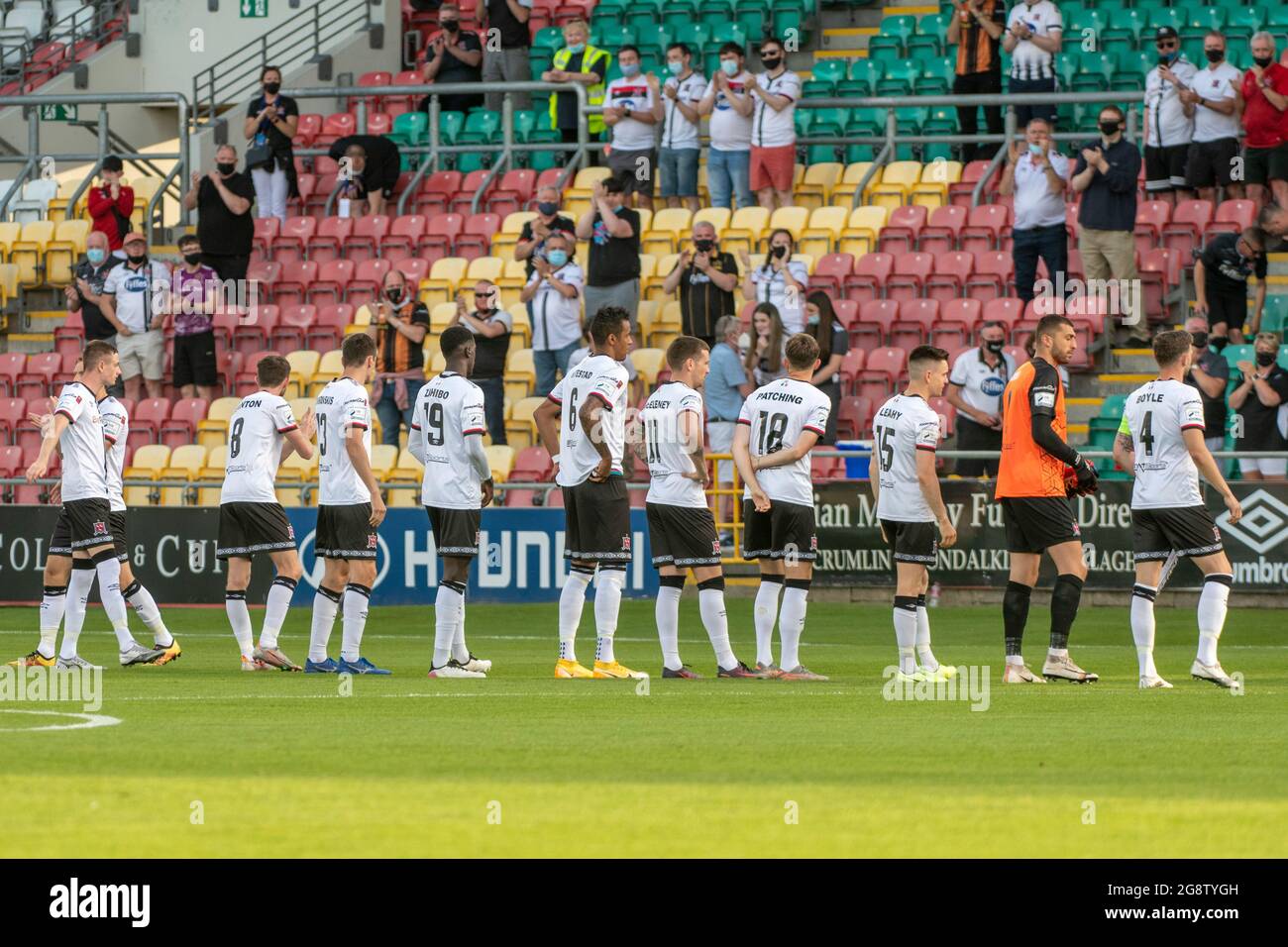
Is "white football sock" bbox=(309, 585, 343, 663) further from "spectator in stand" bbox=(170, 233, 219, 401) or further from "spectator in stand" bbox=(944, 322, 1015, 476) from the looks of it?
"spectator in stand" bbox=(170, 233, 219, 401)

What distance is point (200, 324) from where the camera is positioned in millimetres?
26672

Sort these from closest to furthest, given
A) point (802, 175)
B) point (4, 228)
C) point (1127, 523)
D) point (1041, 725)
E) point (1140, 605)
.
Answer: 1. point (1041, 725)
2. point (1140, 605)
3. point (1127, 523)
4. point (802, 175)
5. point (4, 228)

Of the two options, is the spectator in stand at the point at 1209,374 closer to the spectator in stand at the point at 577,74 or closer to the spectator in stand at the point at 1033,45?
the spectator in stand at the point at 1033,45

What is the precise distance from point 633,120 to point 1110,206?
22.4 feet

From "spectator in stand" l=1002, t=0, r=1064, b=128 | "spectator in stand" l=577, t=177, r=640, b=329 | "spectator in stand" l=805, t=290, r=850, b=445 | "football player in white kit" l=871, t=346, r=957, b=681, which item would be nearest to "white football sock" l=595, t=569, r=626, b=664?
"football player in white kit" l=871, t=346, r=957, b=681

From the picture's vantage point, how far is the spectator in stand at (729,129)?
2570 cm

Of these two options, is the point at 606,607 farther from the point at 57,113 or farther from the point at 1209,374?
the point at 57,113

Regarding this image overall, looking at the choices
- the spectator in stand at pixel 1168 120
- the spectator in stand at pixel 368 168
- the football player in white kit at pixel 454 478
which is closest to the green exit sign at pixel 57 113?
the spectator in stand at pixel 368 168

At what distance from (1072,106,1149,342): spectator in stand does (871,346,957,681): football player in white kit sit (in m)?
9.28

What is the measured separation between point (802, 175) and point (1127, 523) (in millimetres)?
8456

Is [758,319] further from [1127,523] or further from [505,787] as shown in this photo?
[505,787]

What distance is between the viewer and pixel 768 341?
73.2 feet
